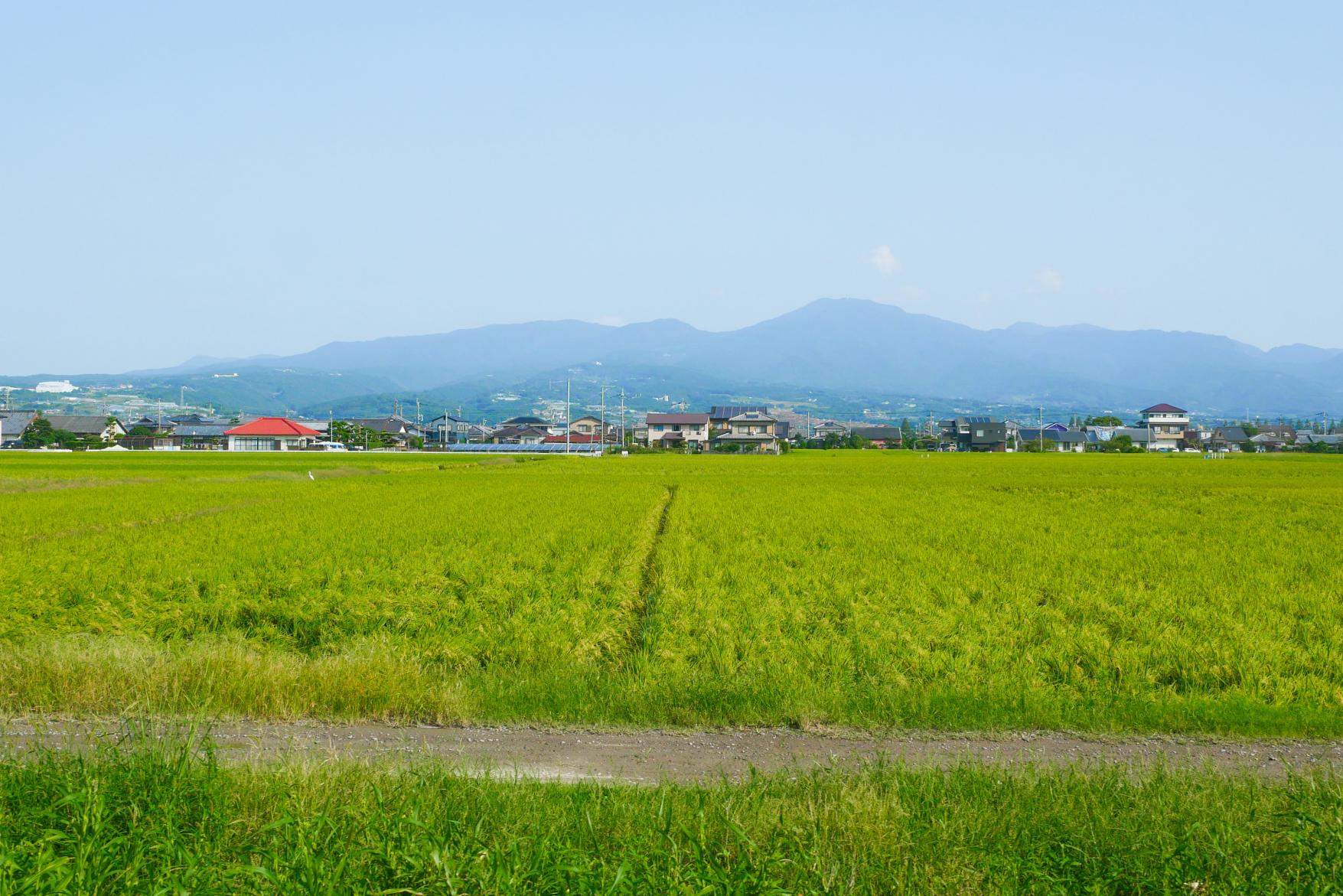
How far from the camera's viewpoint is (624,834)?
3.76 metres

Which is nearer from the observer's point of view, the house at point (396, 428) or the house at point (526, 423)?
the house at point (396, 428)

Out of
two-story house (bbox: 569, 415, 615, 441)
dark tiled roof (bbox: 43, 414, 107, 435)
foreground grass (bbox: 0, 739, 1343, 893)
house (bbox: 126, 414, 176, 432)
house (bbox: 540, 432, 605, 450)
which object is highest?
foreground grass (bbox: 0, 739, 1343, 893)

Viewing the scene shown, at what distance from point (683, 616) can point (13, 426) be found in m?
123

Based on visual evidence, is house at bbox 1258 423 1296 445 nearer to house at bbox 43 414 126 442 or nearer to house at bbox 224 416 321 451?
house at bbox 224 416 321 451

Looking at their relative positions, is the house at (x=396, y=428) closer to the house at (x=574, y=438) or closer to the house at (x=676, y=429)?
the house at (x=574, y=438)

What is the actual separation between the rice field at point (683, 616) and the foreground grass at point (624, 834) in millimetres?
2156

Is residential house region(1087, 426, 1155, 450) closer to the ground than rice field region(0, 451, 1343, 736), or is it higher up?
closer to the ground

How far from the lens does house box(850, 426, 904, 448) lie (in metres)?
132

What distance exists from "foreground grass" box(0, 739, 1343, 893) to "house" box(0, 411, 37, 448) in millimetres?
119464

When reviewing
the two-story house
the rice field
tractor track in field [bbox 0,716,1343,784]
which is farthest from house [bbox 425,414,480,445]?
tractor track in field [bbox 0,716,1343,784]

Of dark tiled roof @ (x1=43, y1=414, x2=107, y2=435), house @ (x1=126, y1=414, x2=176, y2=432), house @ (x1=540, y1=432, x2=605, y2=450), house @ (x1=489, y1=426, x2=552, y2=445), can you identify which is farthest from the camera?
house @ (x1=489, y1=426, x2=552, y2=445)

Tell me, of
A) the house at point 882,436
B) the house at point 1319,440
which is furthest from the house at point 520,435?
the house at point 1319,440

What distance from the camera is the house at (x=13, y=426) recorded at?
334ft

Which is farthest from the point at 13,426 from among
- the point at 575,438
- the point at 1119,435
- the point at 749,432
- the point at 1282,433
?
the point at 1282,433
